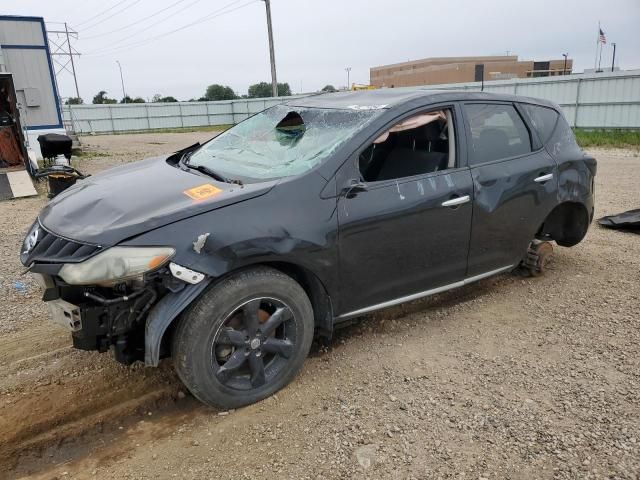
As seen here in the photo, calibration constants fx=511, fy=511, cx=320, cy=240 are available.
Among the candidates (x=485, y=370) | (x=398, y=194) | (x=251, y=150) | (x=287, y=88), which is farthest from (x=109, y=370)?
(x=287, y=88)

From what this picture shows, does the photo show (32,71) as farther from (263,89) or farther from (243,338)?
(263,89)

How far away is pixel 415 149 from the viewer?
386 centimetres

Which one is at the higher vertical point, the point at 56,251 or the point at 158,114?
the point at 158,114

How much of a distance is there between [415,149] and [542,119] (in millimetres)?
1288

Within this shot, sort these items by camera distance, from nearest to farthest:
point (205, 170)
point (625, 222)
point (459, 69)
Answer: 1. point (205, 170)
2. point (625, 222)
3. point (459, 69)

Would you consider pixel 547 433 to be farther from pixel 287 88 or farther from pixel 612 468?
pixel 287 88

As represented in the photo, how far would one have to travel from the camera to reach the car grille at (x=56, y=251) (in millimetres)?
2502

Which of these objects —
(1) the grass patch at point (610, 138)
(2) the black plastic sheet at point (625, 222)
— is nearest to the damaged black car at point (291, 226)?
(2) the black plastic sheet at point (625, 222)

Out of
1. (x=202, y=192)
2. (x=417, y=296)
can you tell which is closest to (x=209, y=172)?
(x=202, y=192)

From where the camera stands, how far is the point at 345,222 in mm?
3047

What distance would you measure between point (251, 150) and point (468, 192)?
1574 mm

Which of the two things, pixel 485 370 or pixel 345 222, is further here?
pixel 485 370

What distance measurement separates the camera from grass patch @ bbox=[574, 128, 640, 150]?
1625cm

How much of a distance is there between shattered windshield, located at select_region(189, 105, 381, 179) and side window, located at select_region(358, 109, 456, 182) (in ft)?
1.03
